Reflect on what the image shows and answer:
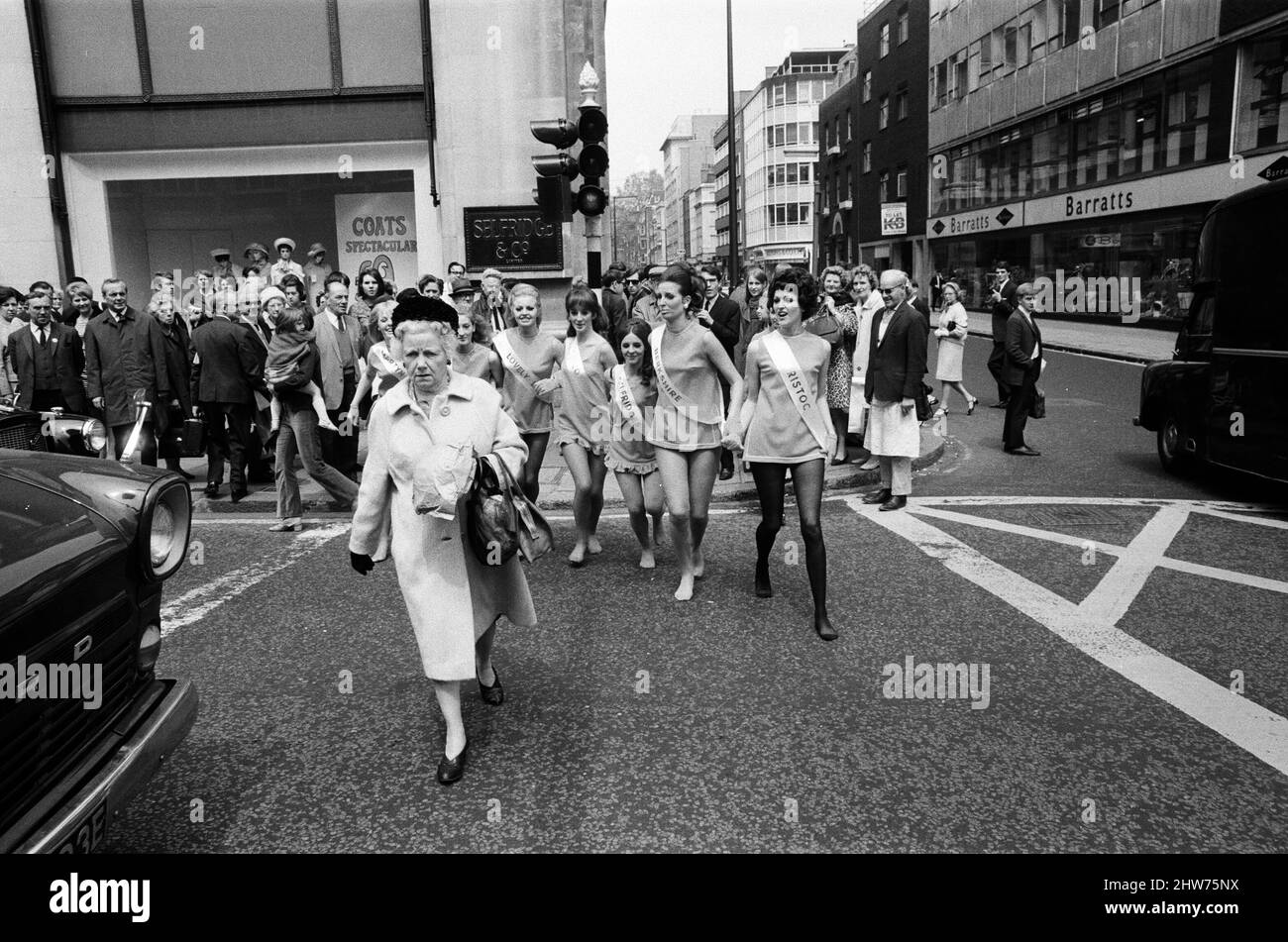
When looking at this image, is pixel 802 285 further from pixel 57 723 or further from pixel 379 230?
pixel 379 230

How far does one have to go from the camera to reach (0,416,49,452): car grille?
3658 millimetres

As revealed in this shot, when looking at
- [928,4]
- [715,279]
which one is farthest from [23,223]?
[928,4]

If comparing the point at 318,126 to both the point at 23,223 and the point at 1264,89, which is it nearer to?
the point at 23,223

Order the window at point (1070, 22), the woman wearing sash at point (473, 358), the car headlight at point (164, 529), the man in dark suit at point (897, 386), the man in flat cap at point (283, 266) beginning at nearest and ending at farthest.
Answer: the car headlight at point (164, 529) < the woman wearing sash at point (473, 358) < the man in dark suit at point (897, 386) < the man in flat cap at point (283, 266) < the window at point (1070, 22)

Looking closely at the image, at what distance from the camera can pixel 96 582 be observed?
2.78m

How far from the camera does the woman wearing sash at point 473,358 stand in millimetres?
6766

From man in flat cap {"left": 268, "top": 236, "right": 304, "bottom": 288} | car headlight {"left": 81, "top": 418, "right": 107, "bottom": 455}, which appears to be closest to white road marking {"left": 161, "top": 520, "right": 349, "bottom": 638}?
car headlight {"left": 81, "top": 418, "right": 107, "bottom": 455}

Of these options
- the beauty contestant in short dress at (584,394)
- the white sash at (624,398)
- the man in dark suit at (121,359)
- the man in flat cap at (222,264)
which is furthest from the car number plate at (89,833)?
the man in flat cap at (222,264)

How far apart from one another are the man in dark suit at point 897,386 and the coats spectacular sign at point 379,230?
10.1 m

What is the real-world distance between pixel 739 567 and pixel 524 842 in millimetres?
3754

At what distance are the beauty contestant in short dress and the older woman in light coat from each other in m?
2.81

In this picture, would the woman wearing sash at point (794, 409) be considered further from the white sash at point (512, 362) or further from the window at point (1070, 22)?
the window at point (1070, 22)

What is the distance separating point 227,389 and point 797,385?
590 centimetres
